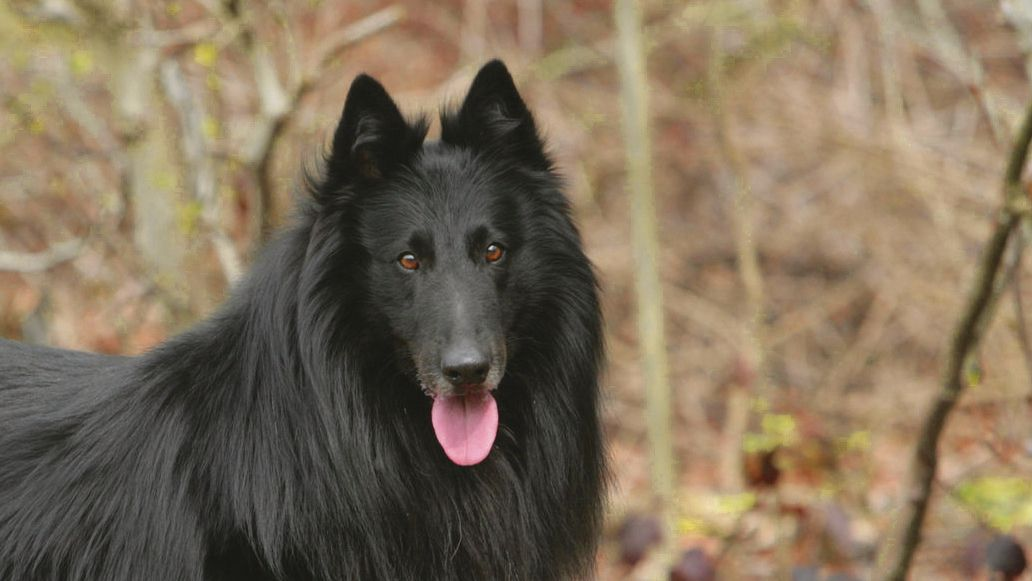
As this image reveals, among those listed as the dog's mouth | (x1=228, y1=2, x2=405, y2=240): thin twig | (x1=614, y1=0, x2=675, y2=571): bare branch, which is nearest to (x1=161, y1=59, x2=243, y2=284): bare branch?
(x1=228, y1=2, x2=405, y2=240): thin twig

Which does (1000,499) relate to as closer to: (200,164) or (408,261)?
(408,261)

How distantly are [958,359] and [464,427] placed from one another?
1508mm

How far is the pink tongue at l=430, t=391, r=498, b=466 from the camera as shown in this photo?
366 cm

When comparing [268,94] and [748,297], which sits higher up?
[268,94]

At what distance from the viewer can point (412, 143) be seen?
3.77 metres

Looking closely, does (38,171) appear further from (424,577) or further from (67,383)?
(424,577)

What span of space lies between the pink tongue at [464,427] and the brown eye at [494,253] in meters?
0.40

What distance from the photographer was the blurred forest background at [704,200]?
591cm

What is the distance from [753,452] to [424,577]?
70.9 inches

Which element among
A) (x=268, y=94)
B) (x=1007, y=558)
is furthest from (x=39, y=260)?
(x=1007, y=558)

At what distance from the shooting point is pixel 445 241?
3621 millimetres

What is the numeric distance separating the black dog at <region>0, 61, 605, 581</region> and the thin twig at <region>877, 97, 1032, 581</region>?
1114mm

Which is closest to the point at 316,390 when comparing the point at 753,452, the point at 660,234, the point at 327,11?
the point at 753,452

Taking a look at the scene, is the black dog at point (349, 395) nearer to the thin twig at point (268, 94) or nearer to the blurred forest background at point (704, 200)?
the blurred forest background at point (704, 200)
